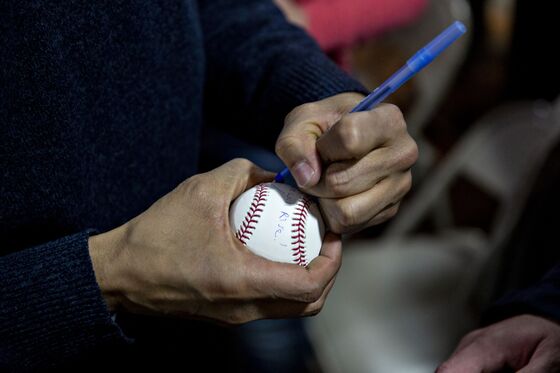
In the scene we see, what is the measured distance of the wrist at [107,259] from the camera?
0.59m

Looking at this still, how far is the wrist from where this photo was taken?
589 mm

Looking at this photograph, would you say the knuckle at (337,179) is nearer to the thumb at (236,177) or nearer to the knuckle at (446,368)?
the thumb at (236,177)

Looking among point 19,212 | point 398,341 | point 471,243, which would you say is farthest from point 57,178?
point 471,243

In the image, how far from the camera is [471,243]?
1.38m

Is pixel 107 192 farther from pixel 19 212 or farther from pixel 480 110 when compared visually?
pixel 480 110

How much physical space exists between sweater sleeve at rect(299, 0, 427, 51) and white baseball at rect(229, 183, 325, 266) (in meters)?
0.91

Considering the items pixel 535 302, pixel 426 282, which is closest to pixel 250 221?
pixel 535 302

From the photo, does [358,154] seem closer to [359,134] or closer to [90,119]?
[359,134]

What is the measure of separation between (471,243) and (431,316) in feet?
0.90

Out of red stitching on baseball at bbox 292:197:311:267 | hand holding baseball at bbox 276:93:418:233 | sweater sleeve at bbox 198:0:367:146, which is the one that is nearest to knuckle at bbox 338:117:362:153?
hand holding baseball at bbox 276:93:418:233

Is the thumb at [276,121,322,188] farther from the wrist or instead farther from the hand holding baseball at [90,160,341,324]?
the wrist

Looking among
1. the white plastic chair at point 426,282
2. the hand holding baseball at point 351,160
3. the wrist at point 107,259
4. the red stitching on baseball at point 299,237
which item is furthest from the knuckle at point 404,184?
the white plastic chair at point 426,282

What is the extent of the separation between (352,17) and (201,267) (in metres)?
1.12

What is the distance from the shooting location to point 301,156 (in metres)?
0.57
